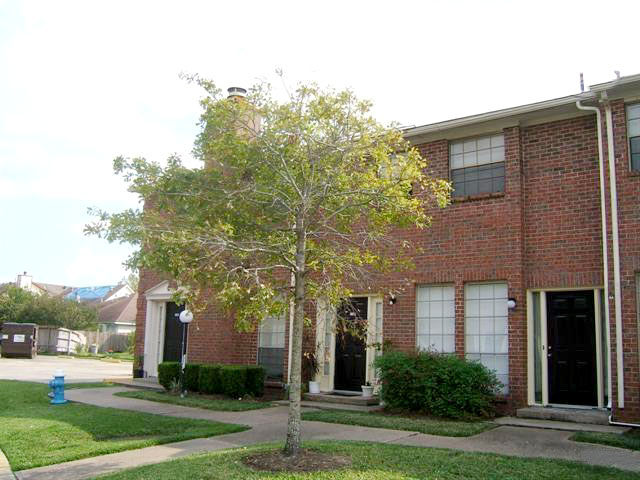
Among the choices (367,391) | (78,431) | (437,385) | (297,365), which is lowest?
(78,431)

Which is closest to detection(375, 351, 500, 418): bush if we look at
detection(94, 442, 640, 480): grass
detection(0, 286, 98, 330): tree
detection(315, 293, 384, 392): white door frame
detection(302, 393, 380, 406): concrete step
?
detection(302, 393, 380, 406): concrete step

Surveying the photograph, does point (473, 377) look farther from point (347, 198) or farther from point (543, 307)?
point (347, 198)

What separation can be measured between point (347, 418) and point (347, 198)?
4558 millimetres

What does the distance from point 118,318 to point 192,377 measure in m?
39.9

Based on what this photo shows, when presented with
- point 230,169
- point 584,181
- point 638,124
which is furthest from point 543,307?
point 230,169

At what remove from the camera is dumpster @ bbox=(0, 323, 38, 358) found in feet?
102

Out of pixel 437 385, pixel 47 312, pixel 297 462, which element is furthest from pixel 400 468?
pixel 47 312

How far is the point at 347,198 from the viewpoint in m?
7.93

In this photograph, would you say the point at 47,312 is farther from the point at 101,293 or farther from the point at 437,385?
the point at 437,385

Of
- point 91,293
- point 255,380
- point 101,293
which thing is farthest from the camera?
point 91,293

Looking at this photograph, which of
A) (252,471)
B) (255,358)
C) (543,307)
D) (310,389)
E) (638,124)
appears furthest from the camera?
(255,358)

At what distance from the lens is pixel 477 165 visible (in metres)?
A: 12.4

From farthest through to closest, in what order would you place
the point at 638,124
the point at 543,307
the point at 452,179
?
the point at 452,179
the point at 543,307
the point at 638,124

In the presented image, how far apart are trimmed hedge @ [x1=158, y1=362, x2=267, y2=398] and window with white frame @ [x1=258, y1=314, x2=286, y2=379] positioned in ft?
1.16
